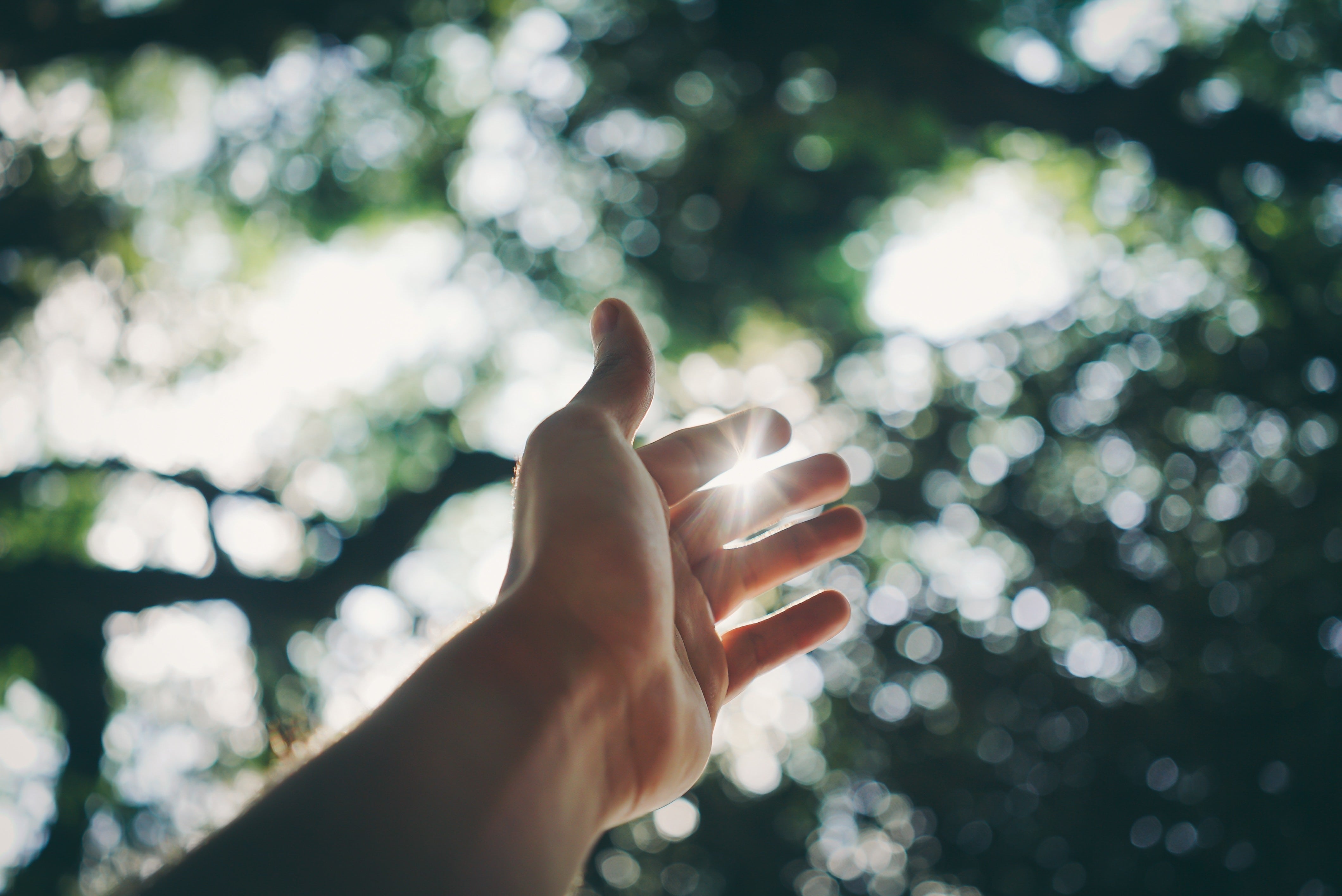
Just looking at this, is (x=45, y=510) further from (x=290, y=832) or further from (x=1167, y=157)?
(x=1167, y=157)

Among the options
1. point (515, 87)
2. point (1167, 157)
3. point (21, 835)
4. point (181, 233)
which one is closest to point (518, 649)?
point (1167, 157)

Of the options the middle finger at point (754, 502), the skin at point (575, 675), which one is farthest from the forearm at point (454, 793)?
the middle finger at point (754, 502)

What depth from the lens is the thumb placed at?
180 cm

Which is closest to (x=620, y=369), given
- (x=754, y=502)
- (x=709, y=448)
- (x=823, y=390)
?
(x=709, y=448)

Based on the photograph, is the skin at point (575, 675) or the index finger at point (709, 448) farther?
the index finger at point (709, 448)

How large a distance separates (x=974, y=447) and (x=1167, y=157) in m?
3.13

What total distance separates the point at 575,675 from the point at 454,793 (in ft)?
1.09

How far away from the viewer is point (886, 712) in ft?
22.4

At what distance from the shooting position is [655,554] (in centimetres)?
164

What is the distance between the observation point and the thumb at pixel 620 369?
1.80 m

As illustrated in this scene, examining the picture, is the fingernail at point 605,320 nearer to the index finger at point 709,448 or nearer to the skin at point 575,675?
the skin at point 575,675

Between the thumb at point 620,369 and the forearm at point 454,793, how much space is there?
2.10ft

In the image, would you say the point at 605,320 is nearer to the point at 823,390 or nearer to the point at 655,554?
the point at 655,554

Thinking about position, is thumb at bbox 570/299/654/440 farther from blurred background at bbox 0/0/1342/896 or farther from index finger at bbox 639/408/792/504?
blurred background at bbox 0/0/1342/896
